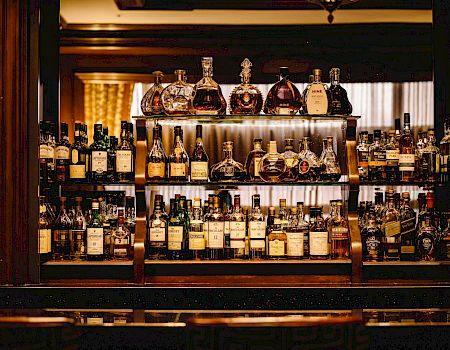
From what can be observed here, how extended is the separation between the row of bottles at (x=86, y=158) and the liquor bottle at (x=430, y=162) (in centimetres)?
140

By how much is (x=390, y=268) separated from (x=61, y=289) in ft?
4.81

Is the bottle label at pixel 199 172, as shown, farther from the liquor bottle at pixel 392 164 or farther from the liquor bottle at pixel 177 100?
the liquor bottle at pixel 392 164

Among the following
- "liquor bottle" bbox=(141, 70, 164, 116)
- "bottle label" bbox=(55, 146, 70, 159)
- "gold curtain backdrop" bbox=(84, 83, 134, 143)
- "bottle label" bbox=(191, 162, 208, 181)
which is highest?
"gold curtain backdrop" bbox=(84, 83, 134, 143)

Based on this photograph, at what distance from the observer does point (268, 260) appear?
3303 millimetres

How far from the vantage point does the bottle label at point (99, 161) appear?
3.41m

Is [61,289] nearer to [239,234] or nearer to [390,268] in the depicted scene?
[239,234]

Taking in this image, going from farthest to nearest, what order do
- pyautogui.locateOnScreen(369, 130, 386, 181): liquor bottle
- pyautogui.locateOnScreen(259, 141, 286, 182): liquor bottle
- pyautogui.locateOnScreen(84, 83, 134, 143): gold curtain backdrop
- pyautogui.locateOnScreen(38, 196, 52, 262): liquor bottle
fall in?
pyautogui.locateOnScreen(84, 83, 134, 143): gold curtain backdrop
pyautogui.locateOnScreen(369, 130, 386, 181): liquor bottle
pyautogui.locateOnScreen(259, 141, 286, 182): liquor bottle
pyautogui.locateOnScreen(38, 196, 52, 262): liquor bottle

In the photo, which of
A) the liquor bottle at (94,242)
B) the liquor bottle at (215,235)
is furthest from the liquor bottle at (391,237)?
the liquor bottle at (94,242)

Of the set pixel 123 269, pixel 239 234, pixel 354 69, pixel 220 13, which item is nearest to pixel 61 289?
pixel 123 269

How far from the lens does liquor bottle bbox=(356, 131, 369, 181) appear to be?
3.50 m

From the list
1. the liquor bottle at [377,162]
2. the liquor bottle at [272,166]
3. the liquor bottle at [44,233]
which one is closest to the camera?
the liquor bottle at [44,233]

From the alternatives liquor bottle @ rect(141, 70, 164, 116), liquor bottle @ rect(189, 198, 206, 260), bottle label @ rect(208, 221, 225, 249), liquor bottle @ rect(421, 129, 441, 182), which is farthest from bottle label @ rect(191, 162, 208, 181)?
liquor bottle @ rect(421, 129, 441, 182)

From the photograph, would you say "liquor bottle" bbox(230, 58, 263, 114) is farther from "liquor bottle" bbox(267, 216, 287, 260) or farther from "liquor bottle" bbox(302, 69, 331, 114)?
"liquor bottle" bbox(267, 216, 287, 260)

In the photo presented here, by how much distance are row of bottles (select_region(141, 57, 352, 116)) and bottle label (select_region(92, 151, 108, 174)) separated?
29 centimetres
